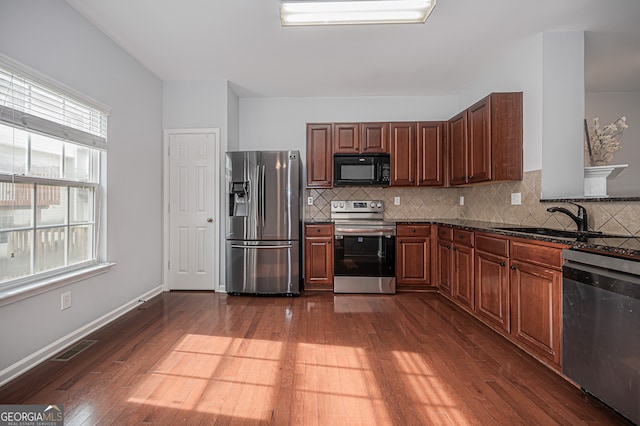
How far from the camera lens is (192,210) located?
3635 millimetres

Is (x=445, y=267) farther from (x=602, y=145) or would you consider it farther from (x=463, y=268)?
(x=602, y=145)

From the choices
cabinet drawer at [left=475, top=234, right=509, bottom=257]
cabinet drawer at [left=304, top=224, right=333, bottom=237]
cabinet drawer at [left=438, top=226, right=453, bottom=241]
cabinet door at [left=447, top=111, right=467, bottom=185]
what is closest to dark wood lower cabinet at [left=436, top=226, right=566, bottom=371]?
cabinet drawer at [left=475, top=234, right=509, bottom=257]

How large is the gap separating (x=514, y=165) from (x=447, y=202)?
4.55 feet

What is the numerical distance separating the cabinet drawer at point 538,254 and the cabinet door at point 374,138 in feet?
6.90

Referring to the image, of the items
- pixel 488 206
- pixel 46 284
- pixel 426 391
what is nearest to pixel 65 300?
pixel 46 284

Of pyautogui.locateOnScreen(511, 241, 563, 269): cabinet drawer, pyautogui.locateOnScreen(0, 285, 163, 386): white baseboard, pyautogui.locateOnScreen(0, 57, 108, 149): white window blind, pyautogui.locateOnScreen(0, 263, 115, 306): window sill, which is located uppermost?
pyautogui.locateOnScreen(0, 57, 108, 149): white window blind

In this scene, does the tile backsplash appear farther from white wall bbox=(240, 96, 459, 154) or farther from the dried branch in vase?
white wall bbox=(240, 96, 459, 154)

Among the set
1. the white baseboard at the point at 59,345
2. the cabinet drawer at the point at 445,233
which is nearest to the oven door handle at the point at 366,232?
the cabinet drawer at the point at 445,233

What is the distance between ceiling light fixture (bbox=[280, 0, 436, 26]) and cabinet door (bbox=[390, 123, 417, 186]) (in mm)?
1649

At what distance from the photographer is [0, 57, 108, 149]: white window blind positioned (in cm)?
181

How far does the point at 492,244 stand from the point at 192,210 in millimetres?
3269

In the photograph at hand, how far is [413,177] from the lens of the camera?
3.89 meters

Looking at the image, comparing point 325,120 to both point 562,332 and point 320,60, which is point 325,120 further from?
point 562,332

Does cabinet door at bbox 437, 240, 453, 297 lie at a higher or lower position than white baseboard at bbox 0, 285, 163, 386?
higher
